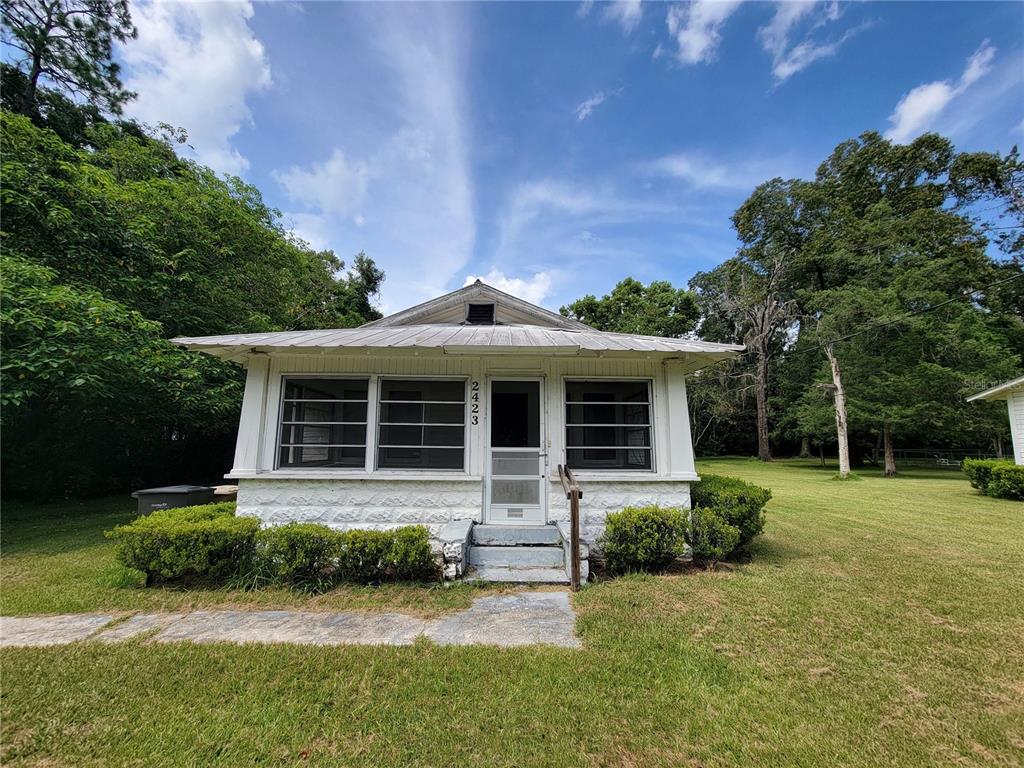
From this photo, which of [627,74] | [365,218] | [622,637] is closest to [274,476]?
[622,637]

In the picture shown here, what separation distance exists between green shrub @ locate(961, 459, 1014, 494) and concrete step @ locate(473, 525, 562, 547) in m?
14.3

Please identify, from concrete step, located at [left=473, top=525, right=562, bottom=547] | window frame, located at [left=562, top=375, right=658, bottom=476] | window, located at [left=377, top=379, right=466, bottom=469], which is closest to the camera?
concrete step, located at [left=473, top=525, right=562, bottom=547]

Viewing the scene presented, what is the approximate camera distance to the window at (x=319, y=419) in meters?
6.09

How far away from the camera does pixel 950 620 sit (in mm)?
3939

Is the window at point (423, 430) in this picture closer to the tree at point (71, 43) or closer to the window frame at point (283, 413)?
the window frame at point (283, 413)

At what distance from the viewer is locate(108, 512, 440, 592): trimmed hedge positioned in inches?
186

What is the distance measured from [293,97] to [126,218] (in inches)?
203

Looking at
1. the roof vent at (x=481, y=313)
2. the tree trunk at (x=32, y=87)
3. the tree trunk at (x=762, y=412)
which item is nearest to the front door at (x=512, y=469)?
the roof vent at (x=481, y=313)

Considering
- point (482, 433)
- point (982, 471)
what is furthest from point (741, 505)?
point (982, 471)

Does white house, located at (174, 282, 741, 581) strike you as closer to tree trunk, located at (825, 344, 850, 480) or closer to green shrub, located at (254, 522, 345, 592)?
green shrub, located at (254, 522, 345, 592)

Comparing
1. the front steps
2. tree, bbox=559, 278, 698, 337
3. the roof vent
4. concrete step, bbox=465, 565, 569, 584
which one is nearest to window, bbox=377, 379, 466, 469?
the roof vent

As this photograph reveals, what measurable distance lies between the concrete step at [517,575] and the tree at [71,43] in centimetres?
1935

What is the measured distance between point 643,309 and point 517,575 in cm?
2559

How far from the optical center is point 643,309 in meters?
28.0
